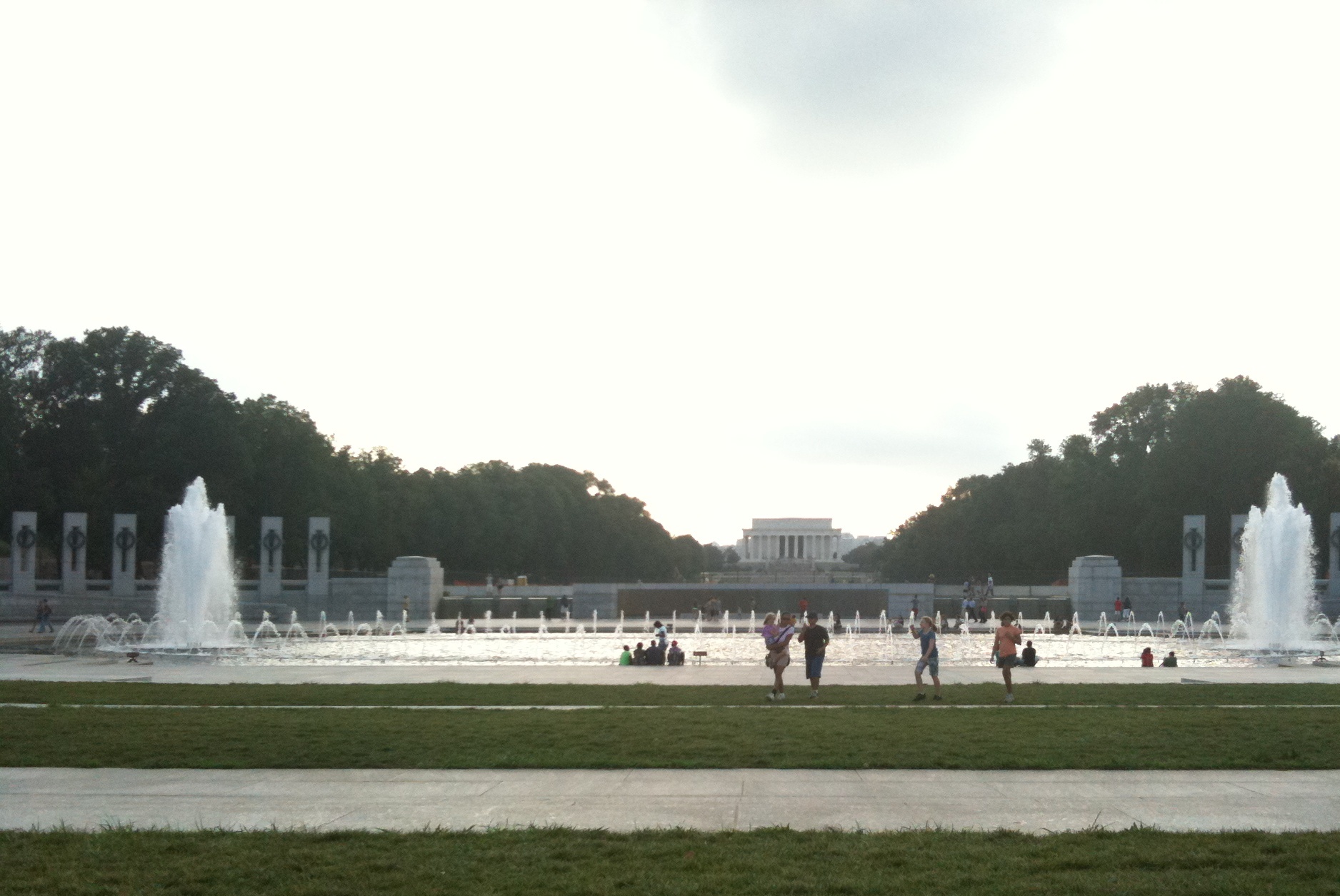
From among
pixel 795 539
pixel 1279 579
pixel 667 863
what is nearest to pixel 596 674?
pixel 667 863

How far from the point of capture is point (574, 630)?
173 feet

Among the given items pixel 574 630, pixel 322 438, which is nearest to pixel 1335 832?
pixel 574 630

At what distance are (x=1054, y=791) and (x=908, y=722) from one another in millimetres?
5346

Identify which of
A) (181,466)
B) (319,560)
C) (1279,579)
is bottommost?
(319,560)

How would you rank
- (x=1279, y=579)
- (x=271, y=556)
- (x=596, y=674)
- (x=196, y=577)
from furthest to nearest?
1. (x=271, y=556)
2. (x=1279, y=579)
3. (x=196, y=577)
4. (x=596, y=674)

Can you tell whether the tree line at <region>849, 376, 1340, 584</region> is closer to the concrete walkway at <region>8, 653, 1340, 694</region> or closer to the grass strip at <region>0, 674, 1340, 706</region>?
the concrete walkway at <region>8, 653, 1340, 694</region>

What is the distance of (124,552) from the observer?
2438 inches

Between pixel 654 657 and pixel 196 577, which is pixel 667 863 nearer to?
Result: pixel 654 657

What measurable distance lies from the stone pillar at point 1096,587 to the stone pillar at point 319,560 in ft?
122

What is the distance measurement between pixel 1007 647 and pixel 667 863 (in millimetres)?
13287

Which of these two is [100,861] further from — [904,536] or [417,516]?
[904,536]

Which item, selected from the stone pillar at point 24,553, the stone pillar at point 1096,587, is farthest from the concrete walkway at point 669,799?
the stone pillar at point 24,553

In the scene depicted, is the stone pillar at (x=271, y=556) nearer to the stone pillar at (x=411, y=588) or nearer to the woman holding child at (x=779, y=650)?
the stone pillar at (x=411, y=588)

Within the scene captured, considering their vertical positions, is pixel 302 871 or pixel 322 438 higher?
pixel 322 438
